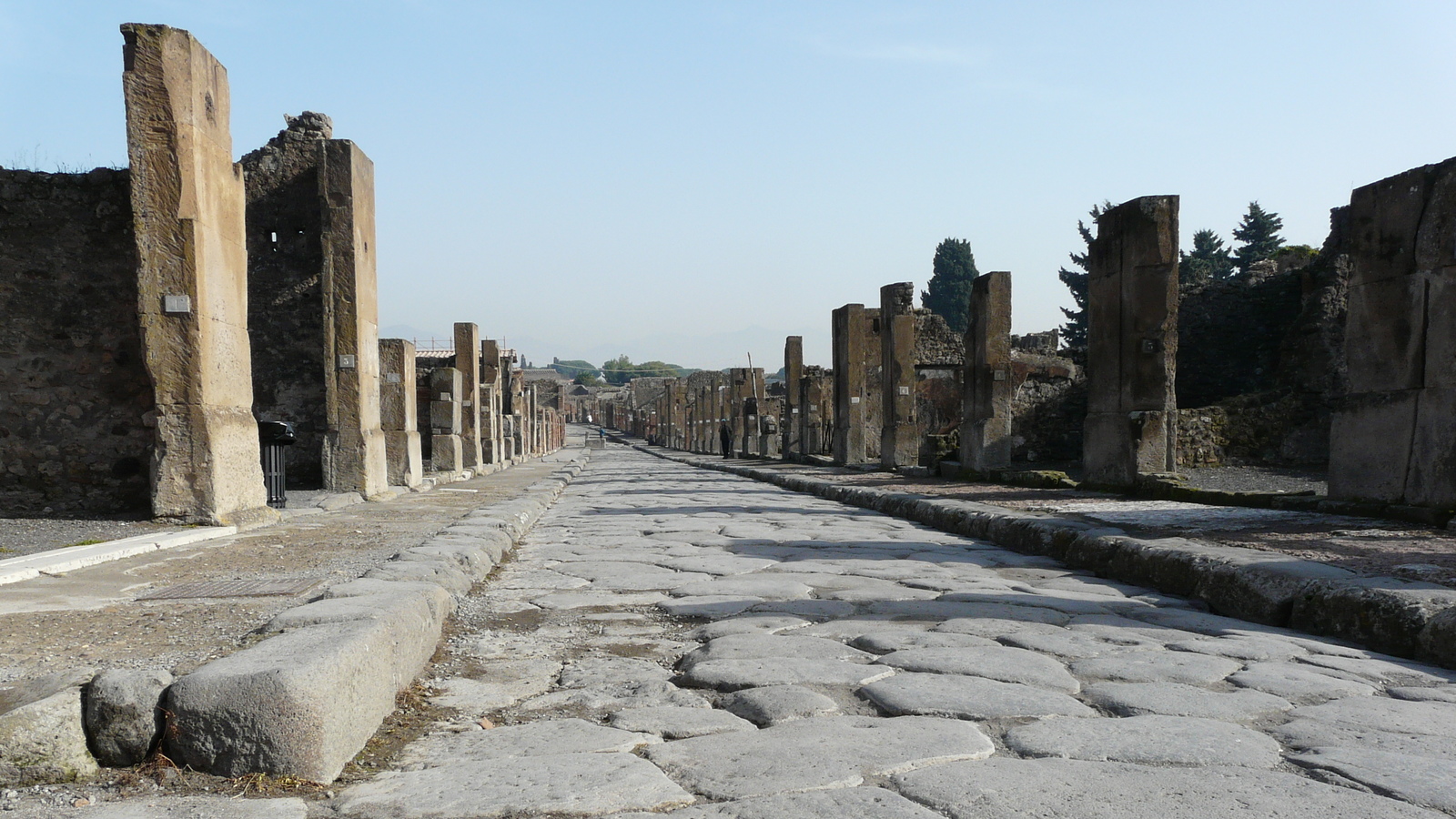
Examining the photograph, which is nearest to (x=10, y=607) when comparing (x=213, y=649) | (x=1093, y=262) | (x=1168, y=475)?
(x=213, y=649)

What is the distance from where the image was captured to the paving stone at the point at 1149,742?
2152mm

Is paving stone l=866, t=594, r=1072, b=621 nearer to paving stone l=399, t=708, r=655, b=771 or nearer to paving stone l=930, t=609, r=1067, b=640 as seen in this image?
paving stone l=930, t=609, r=1067, b=640

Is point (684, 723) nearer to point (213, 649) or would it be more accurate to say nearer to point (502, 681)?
point (502, 681)

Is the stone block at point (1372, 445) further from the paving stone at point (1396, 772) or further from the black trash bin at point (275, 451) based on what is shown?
the black trash bin at point (275, 451)

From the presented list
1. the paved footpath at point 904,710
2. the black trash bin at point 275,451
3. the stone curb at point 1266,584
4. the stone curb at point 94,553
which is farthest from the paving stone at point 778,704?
the black trash bin at point 275,451

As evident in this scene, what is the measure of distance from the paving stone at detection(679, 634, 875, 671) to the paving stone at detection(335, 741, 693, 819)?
3.03ft

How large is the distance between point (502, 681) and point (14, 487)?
5.66 m

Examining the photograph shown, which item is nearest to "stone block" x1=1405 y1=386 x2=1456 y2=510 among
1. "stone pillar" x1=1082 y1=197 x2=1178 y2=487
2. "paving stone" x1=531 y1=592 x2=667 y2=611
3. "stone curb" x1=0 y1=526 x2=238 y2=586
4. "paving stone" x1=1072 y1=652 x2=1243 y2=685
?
"stone pillar" x1=1082 y1=197 x2=1178 y2=487

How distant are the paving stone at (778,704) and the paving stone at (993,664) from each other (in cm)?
44

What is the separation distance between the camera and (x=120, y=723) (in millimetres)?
2062

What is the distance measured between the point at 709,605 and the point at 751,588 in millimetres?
463

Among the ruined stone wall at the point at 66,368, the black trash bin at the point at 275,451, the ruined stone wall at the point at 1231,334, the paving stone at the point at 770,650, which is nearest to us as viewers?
the paving stone at the point at 770,650

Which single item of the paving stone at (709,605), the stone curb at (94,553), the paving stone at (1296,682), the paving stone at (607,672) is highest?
the stone curb at (94,553)

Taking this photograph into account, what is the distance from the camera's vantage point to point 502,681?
9.61 feet
